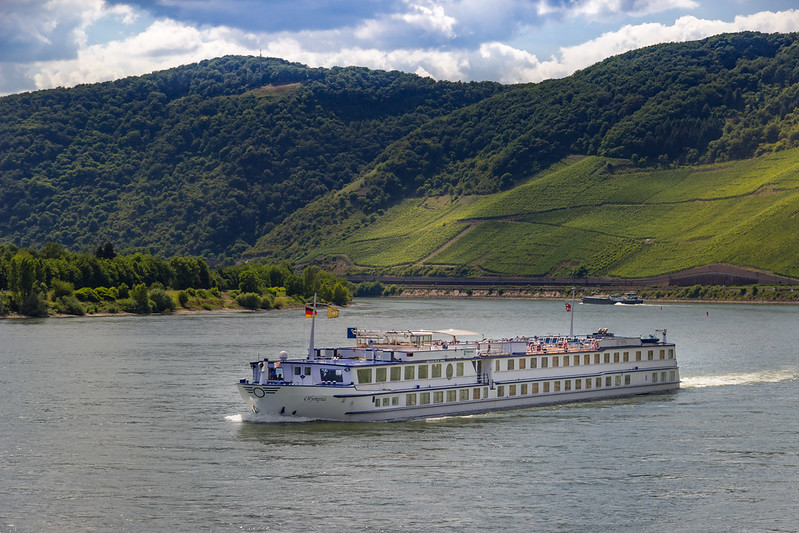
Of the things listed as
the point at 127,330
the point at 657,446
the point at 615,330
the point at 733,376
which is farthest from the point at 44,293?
the point at 657,446

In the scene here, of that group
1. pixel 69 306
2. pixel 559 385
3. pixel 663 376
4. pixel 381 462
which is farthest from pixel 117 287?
pixel 381 462

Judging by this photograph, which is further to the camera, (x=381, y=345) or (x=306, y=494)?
(x=381, y=345)

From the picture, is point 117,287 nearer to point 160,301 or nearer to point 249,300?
point 160,301

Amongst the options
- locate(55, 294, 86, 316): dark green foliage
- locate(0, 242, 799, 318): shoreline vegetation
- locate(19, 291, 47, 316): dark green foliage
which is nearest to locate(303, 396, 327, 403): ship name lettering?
locate(0, 242, 799, 318): shoreline vegetation

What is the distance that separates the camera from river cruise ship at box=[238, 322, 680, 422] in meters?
53.9

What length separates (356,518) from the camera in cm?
3888

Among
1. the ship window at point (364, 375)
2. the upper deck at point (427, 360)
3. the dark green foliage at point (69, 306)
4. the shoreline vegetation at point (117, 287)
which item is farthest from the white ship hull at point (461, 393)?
the dark green foliage at point (69, 306)

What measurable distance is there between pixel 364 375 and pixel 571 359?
639 inches

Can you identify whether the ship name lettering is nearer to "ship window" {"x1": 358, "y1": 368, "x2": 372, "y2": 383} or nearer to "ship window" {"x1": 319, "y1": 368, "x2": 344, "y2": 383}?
"ship window" {"x1": 319, "y1": 368, "x2": 344, "y2": 383}

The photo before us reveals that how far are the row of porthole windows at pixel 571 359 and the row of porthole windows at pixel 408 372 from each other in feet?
10.7

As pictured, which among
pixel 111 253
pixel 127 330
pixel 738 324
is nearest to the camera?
pixel 127 330

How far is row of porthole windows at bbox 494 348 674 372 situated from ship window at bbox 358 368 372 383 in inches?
353

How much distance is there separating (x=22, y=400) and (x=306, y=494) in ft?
91.7

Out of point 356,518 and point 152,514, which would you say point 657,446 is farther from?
point 152,514
